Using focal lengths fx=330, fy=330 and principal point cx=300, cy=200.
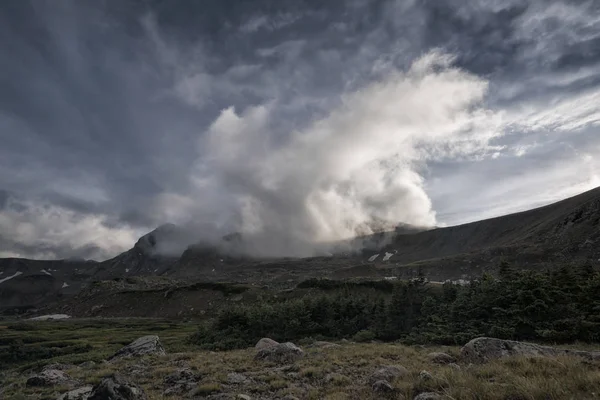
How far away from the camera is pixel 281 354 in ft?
79.5

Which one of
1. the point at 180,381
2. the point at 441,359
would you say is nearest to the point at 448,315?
the point at 441,359

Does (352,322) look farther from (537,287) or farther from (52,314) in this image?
(52,314)

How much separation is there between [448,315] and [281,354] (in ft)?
69.2

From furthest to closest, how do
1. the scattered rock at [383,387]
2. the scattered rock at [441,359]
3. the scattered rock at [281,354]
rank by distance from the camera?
1. the scattered rock at [281,354]
2. the scattered rock at [441,359]
3. the scattered rock at [383,387]

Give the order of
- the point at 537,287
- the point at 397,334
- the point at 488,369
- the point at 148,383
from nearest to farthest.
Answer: the point at 488,369 → the point at 148,383 → the point at 537,287 → the point at 397,334

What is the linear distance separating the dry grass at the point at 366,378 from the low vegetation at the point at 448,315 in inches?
487

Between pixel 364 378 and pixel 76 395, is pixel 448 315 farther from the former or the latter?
pixel 76 395

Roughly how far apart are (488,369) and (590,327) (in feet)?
71.0

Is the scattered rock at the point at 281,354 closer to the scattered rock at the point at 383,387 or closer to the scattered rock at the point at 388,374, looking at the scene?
the scattered rock at the point at 388,374

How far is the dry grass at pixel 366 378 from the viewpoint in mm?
8523

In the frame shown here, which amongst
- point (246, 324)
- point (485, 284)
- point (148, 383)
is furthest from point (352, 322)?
point (148, 383)

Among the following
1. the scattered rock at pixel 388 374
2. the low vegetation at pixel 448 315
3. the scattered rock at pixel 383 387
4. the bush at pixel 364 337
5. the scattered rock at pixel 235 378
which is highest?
the scattered rock at pixel 383 387

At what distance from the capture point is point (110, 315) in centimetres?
14800

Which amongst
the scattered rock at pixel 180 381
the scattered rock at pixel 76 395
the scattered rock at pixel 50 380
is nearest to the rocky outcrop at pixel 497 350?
the scattered rock at pixel 180 381
